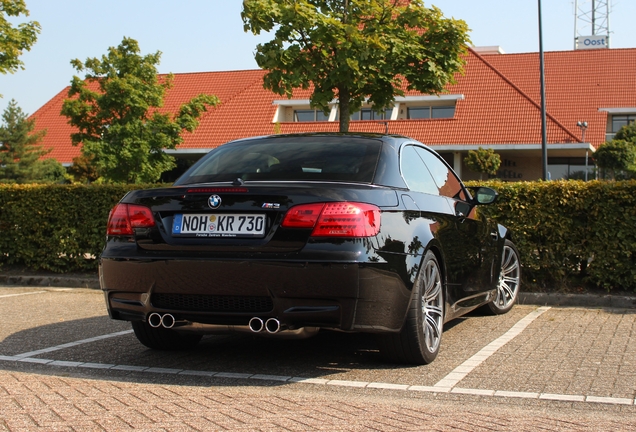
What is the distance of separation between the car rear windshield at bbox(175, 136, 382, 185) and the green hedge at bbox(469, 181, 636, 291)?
4262 millimetres

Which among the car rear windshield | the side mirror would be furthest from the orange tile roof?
the car rear windshield

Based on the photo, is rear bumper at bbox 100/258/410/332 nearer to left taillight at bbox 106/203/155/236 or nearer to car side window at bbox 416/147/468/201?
left taillight at bbox 106/203/155/236

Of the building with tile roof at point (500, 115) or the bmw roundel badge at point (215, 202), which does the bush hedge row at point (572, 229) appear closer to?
the bmw roundel badge at point (215, 202)

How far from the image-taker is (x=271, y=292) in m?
4.72

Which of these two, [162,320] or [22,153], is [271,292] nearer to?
[162,320]

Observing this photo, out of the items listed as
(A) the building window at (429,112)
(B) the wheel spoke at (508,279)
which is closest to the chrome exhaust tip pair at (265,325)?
(B) the wheel spoke at (508,279)

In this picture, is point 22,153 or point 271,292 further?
point 22,153

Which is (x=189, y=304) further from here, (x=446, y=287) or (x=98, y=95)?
(x=98, y=95)

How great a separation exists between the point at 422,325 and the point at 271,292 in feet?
3.65

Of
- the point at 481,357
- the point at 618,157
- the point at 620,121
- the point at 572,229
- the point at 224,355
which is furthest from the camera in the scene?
the point at 620,121

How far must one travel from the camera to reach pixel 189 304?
16.2 ft

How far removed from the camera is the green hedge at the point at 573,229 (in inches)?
356

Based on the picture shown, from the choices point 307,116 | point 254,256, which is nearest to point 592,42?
point 307,116

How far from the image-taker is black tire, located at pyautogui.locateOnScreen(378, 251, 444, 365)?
515 cm
